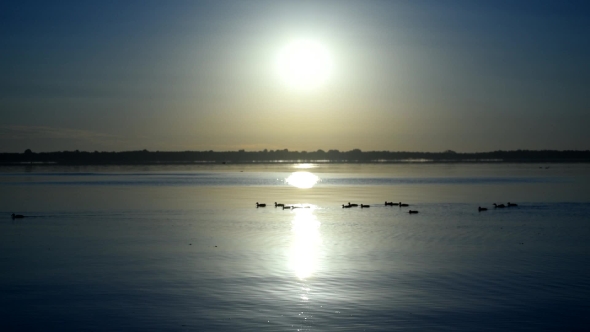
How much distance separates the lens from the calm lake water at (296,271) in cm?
955

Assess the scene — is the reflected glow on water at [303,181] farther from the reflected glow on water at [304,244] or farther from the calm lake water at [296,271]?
the calm lake water at [296,271]

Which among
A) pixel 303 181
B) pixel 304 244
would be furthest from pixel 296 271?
pixel 303 181

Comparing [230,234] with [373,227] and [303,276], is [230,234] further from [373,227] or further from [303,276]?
[303,276]

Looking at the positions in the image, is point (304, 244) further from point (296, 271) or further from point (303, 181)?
point (303, 181)

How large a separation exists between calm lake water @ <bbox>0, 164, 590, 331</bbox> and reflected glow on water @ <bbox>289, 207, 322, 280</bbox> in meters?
0.04

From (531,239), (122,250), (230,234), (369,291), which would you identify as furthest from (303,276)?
(531,239)

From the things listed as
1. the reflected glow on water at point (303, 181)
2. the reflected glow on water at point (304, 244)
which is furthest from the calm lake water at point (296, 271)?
the reflected glow on water at point (303, 181)

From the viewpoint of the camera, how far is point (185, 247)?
16.6 metres

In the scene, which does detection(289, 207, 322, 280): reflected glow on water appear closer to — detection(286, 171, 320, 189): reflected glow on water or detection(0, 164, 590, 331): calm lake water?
detection(0, 164, 590, 331): calm lake water

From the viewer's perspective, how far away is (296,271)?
13.1 metres

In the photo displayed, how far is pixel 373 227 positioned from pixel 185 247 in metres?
6.95

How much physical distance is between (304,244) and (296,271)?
3960mm

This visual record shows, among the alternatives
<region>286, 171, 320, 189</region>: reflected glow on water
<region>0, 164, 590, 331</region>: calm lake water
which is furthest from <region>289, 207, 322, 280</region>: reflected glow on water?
<region>286, 171, 320, 189</region>: reflected glow on water

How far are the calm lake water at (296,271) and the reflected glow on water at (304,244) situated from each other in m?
0.04
